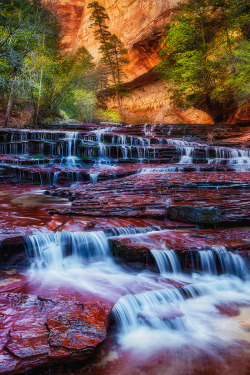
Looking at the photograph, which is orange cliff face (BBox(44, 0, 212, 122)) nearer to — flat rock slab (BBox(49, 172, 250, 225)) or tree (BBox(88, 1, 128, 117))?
tree (BBox(88, 1, 128, 117))

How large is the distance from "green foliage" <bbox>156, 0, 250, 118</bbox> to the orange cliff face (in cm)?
503

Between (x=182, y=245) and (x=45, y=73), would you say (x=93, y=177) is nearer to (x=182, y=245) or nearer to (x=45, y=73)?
(x=182, y=245)

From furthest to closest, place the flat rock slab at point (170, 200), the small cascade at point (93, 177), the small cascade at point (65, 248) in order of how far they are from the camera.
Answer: the small cascade at point (93, 177)
the flat rock slab at point (170, 200)
the small cascade at point (65, 248)

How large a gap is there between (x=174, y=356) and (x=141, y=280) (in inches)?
52.6

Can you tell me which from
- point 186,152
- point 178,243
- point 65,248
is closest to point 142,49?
point 186,152

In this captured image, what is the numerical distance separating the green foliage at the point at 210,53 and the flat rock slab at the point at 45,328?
17.3 m

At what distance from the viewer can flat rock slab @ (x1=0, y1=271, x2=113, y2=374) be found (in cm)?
202

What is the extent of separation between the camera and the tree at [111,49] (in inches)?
1265

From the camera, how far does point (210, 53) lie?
19.8 meters

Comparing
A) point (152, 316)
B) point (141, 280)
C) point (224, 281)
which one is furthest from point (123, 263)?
point (224, 281)

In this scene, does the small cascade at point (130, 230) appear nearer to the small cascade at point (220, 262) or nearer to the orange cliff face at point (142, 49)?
the small cascade at point (220, 262)

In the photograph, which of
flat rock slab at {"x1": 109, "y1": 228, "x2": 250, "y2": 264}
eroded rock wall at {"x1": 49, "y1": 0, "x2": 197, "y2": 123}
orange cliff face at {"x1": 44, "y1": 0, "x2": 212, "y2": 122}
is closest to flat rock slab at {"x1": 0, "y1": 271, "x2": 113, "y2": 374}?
flat rock slab at {"x1": 109, "y1": 228, "x2": 250, "y2": 264}

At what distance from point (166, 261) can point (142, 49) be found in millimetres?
31403

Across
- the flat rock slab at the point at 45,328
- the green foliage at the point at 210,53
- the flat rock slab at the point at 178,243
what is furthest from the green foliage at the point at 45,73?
the flat rock slab at the point at 45,328
